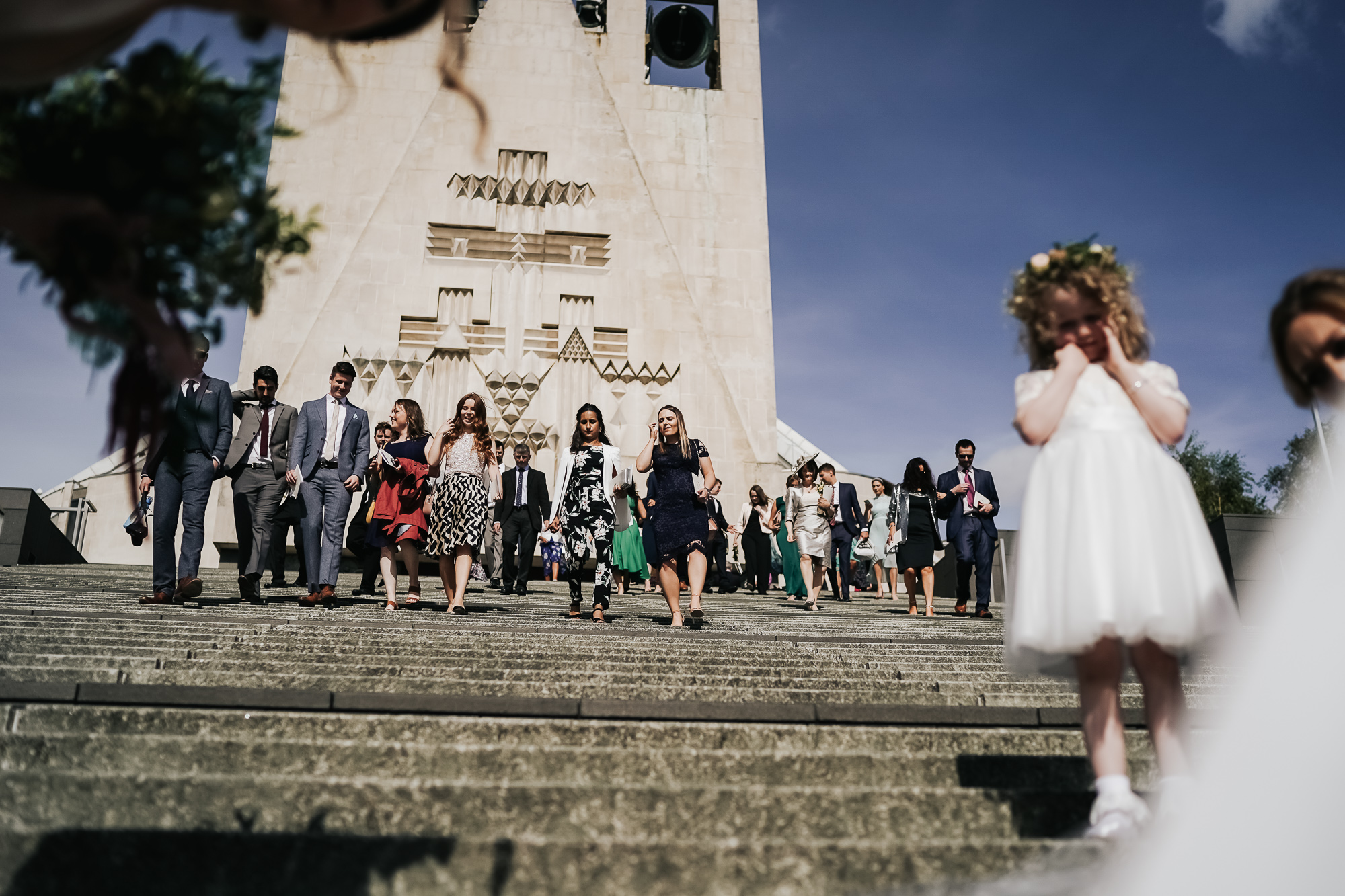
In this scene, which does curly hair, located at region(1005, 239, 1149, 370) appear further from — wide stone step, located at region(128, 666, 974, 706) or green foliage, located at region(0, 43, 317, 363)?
green foliage, located at region(0, 43, 317, 363)

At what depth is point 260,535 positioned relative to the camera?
716cm

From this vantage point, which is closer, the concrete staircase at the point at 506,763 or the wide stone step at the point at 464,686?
the concrete staircase at the point at 506,763

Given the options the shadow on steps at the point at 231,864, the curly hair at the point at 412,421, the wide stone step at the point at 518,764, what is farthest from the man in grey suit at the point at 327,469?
the shadow on steps at the point at 231,864

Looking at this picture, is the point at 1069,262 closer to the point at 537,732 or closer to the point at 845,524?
the point at 537,732

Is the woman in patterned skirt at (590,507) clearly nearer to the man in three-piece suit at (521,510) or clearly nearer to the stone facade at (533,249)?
the man in three-piece suit at (521,510)

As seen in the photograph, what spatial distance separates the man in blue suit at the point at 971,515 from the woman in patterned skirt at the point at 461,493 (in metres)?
4.64

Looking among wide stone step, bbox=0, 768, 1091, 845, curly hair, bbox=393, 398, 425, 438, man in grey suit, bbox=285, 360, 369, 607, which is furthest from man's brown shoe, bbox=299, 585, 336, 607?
wide stone step, bbox=0, 768, 1091, 845

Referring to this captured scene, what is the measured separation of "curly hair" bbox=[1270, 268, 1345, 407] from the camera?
239 centimetres

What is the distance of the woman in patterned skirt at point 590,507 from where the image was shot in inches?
291

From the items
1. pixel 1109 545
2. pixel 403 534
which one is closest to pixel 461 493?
pixel 403 534

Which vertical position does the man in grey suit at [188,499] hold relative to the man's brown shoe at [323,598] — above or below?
above

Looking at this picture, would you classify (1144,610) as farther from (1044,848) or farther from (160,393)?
(160,393)

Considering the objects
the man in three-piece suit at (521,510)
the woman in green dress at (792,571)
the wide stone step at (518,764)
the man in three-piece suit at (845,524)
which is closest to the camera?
the wide stone step at (518,764)

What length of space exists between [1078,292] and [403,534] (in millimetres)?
5919
